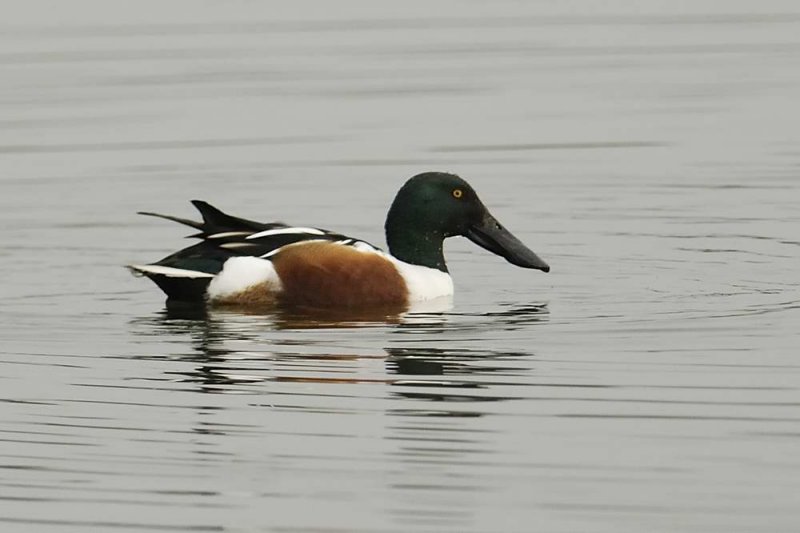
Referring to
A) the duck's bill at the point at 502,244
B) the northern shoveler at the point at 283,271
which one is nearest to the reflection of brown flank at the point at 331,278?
the northern shoveler at the point at 283,271

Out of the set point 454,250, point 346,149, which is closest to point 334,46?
point 346,149

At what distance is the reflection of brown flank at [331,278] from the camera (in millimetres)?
12391

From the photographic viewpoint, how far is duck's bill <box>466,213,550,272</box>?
514 inches

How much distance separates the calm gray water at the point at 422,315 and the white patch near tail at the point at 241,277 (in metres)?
0.26

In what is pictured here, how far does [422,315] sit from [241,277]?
3.54 ft

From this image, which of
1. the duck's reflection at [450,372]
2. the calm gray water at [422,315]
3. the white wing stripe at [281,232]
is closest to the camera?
the calm gray water at [422,315]

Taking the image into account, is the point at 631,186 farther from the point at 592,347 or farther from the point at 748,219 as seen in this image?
the point at 592,347

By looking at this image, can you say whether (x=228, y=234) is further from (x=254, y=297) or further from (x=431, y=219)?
(x=431, y=219)

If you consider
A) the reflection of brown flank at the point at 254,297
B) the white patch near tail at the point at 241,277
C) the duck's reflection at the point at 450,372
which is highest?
the white patch near tail at the point at 241,277

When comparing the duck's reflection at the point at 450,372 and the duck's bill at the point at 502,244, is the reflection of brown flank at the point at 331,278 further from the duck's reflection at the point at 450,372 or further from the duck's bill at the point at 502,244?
the duck's reflection at the point at 450,372

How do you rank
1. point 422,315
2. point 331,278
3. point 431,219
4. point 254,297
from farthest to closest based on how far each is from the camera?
point 431,219 < point 254,297 < point 331,278 < point 422,315

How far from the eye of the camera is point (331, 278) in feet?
40.6

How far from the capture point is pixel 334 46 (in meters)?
24.2

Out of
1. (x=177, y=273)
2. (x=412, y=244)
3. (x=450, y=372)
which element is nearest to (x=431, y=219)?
(x=412, y=244)
